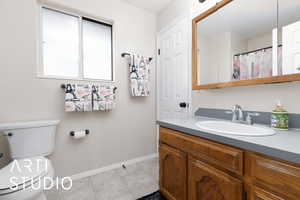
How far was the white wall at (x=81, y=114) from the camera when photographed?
142cm

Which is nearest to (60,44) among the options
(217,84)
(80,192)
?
(80,192)

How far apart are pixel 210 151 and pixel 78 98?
1.48 metres

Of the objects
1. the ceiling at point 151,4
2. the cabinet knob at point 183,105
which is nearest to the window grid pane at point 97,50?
the ceiling at point 151,4

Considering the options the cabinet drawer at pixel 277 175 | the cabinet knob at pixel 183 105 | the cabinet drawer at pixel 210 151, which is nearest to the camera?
the cabinet drawer at pixel 277 175

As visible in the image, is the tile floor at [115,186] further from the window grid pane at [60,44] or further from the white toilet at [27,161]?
the window grid pane at [60,44]

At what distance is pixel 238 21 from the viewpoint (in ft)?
4.07

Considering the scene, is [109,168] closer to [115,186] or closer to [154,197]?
[115,186]

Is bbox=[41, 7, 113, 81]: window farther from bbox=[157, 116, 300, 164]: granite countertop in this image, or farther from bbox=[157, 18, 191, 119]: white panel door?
bbox=[157, 116, 300, 164]: granite countertop

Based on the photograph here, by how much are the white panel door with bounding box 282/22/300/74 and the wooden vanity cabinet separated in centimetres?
71

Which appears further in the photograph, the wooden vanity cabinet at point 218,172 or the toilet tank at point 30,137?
the toilet tank at point 30,137

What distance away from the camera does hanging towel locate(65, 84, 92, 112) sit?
1.58 meters

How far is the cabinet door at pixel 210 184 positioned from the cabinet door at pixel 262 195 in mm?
61

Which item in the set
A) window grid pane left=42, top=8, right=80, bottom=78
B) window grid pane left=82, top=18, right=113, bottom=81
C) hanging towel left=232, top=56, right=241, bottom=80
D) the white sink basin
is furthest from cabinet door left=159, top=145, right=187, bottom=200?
window grid pane left=42, top=8, right=80, bottom=78

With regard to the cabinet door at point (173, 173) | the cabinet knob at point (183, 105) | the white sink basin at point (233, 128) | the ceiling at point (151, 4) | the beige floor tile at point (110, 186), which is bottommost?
the beige floor tile at point (110, 186)
